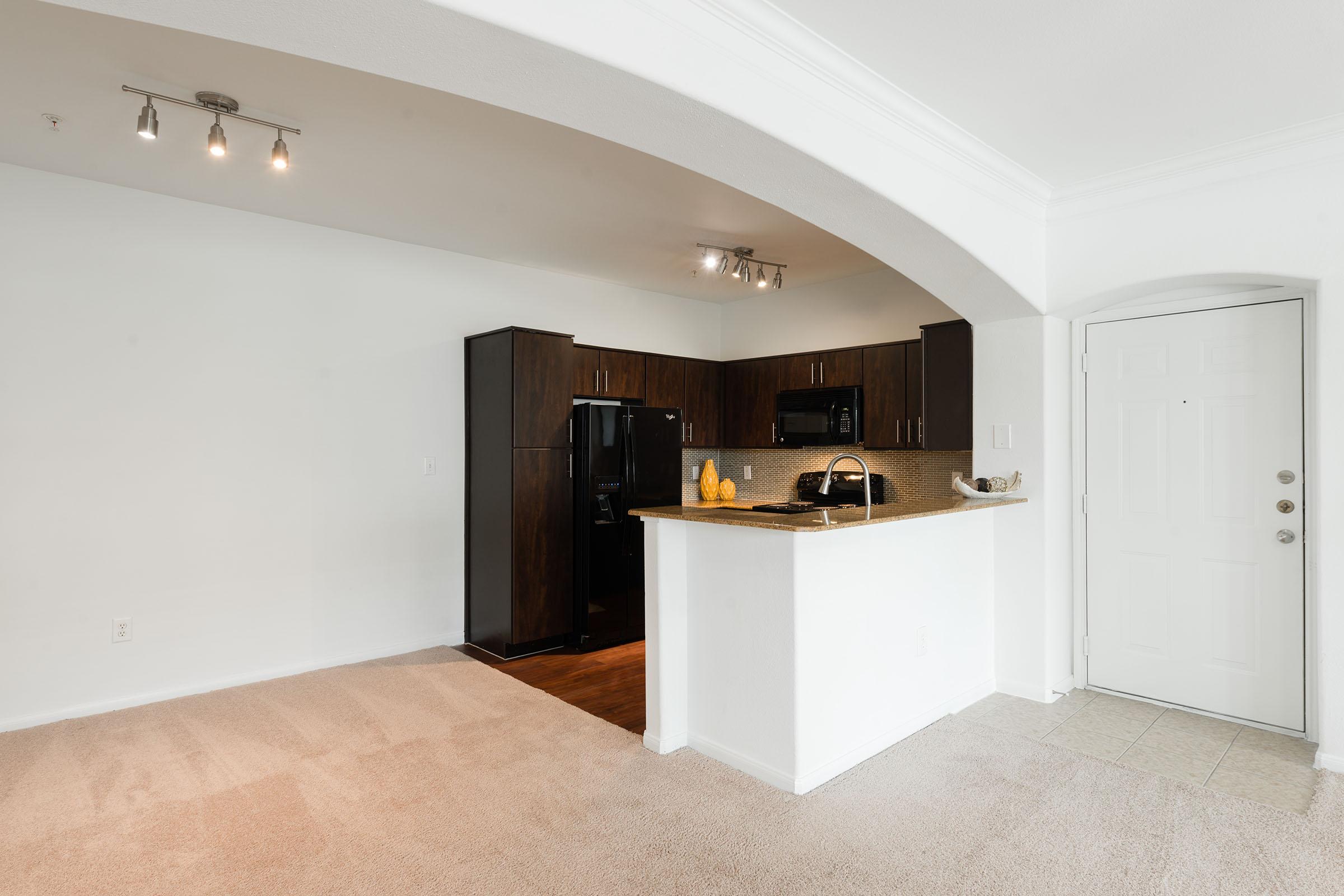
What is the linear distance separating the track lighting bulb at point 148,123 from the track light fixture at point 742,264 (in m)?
2.75

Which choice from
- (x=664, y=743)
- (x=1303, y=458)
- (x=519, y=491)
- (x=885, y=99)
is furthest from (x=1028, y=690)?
(x=519, y=491)

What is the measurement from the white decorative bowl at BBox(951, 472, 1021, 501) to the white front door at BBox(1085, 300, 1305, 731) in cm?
37

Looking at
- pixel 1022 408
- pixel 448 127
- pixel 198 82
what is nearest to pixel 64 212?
pixel 198 82

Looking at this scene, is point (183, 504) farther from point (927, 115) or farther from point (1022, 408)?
point (1022, 408)

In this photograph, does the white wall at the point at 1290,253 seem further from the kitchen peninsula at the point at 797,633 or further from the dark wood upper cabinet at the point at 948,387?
the kitchen peninsula at the point at 797,633

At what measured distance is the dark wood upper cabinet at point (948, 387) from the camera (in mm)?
4066

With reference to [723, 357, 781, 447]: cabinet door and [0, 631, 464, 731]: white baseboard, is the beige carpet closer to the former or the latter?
[0, 631, 464, 731]: white baseboard

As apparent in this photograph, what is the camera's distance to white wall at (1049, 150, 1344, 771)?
2.84 meters

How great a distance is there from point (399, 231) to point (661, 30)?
113 inches

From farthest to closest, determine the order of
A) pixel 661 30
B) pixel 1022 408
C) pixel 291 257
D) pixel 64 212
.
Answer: pixel 291 257 → pixel 1022 408 → pixel 64 212 → pixel 661 30

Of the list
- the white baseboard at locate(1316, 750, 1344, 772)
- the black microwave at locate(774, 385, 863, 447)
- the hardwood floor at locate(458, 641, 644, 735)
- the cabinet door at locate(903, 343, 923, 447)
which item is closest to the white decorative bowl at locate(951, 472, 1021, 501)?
the cabinet door at locate(903, 343, 923, 447)

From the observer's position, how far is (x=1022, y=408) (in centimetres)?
372

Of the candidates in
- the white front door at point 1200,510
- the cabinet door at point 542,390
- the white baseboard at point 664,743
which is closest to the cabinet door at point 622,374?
the cabinet door at point 542,390

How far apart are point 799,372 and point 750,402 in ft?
1.83
